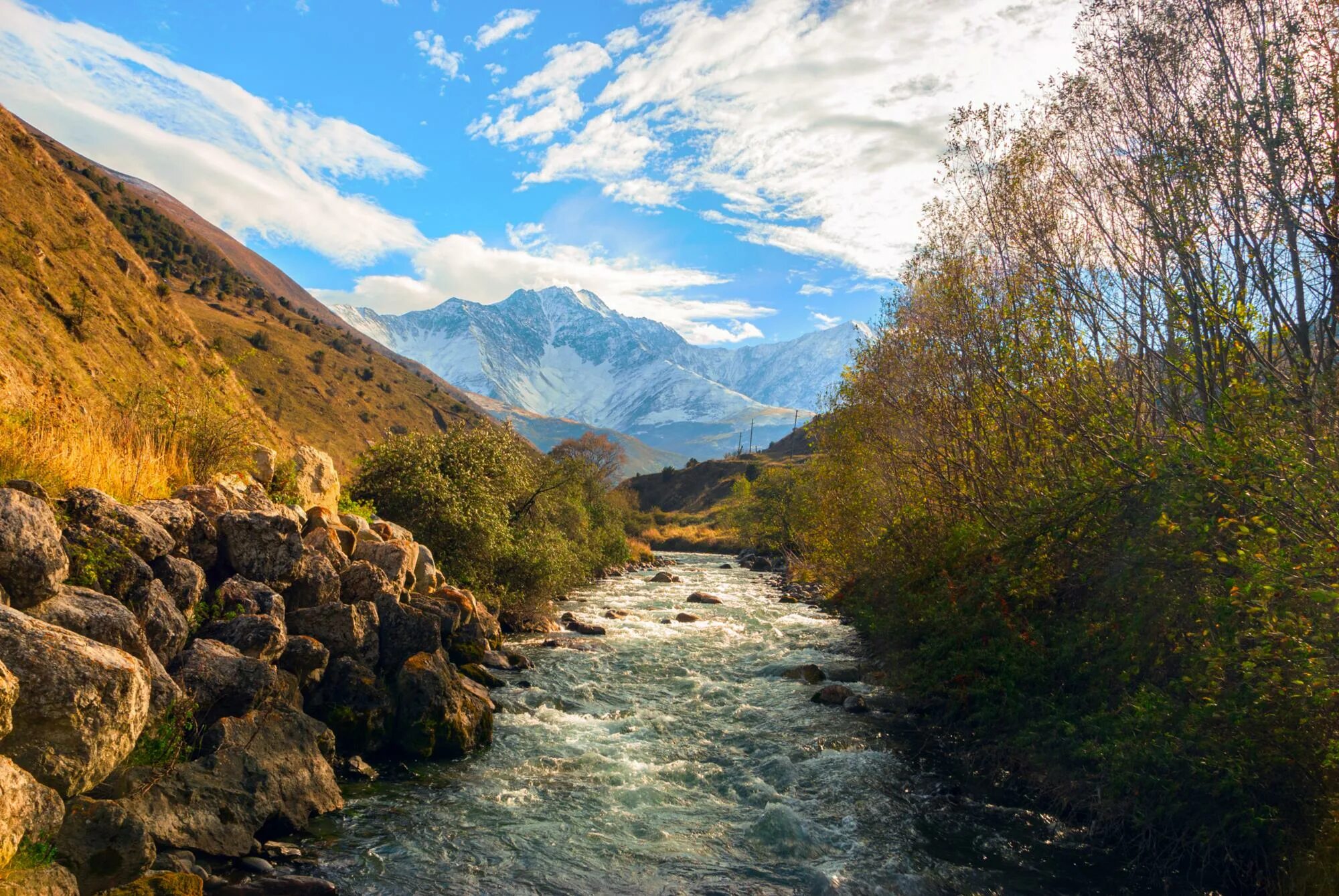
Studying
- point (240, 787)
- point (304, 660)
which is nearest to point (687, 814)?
point (240, 787)

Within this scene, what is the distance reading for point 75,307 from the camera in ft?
128

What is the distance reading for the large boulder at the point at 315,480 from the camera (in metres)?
22.1

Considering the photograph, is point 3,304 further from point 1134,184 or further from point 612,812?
point 1134,184

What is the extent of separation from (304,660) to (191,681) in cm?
273

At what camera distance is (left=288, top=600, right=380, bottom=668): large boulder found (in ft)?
48.4

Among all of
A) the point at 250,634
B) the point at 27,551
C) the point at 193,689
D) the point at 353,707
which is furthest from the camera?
the point at 353,707

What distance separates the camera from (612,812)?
42.9 ft

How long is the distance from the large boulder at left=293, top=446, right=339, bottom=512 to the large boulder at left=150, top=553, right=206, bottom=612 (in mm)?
9769

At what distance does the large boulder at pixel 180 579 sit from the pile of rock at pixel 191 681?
0.03 meters

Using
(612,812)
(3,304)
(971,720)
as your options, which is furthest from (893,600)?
(3,304)

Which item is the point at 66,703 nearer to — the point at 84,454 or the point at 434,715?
the point at 84,454

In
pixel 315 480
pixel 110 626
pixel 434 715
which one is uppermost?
pixel 315 480

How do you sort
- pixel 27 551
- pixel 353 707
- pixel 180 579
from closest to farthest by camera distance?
pixel 27 551
pixel 180 579
pixel 353 707

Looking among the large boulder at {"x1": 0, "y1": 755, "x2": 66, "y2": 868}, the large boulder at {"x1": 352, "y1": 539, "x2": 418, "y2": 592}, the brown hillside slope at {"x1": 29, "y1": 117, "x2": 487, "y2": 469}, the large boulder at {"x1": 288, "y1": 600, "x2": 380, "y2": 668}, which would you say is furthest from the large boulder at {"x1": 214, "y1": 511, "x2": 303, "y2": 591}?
the brown hillside slope at {"x1": 29, "y1": 117, "x2": 487, "y2": 469}
